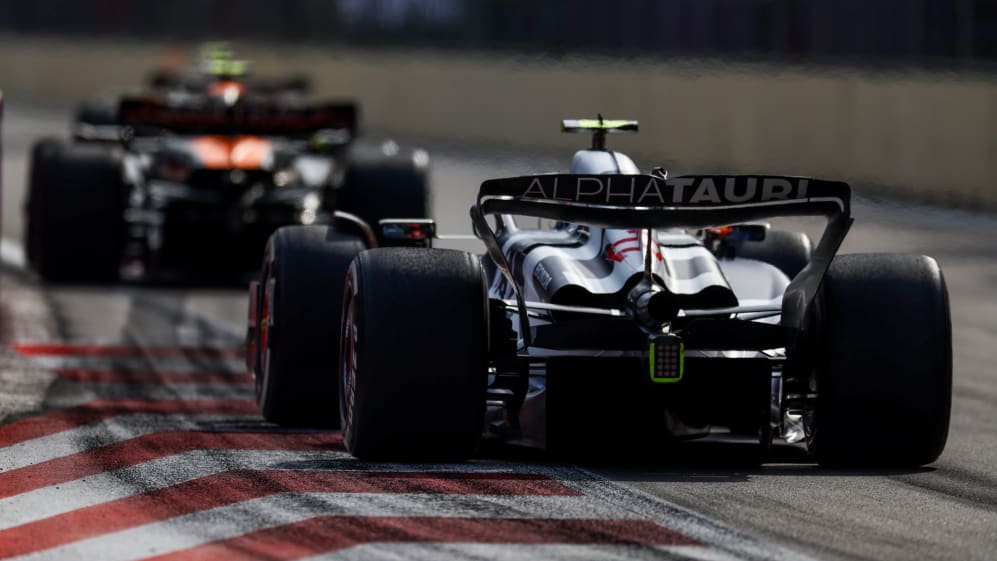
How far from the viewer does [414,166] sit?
16.5 metres

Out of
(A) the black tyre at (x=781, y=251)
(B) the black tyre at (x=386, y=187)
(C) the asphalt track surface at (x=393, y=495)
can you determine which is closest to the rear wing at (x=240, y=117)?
(B) the black tyre at (x=386, y=187)

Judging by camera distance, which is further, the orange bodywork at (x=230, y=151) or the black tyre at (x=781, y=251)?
the orange bodywork at (x=230, y=151)

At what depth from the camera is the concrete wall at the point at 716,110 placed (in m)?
23.4

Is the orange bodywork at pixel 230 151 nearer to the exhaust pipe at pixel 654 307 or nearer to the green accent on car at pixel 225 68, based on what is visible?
the green accent on car at pixel 225 68

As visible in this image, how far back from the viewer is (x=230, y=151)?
1722 cm

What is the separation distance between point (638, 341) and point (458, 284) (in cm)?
69

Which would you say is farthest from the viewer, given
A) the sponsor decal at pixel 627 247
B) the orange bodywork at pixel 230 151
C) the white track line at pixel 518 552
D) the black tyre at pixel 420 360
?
the orange bodywork at pixel 230 151

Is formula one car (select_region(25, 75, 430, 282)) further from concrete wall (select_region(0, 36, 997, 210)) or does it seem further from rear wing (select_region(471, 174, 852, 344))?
rear wing (select_region(471, 174, 852, 344))

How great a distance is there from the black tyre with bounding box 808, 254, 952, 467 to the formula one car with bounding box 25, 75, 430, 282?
8160 millimetres

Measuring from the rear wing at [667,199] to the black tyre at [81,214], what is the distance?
8.78m

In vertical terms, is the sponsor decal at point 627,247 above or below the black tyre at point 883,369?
above

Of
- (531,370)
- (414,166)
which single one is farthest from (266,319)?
(414,166)

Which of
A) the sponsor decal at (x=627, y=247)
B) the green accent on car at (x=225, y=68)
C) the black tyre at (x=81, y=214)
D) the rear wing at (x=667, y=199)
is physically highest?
the green accent on car at (x=225, y=68)

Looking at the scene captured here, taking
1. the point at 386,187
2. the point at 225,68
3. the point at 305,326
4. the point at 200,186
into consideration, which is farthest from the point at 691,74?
the point at 305,326
